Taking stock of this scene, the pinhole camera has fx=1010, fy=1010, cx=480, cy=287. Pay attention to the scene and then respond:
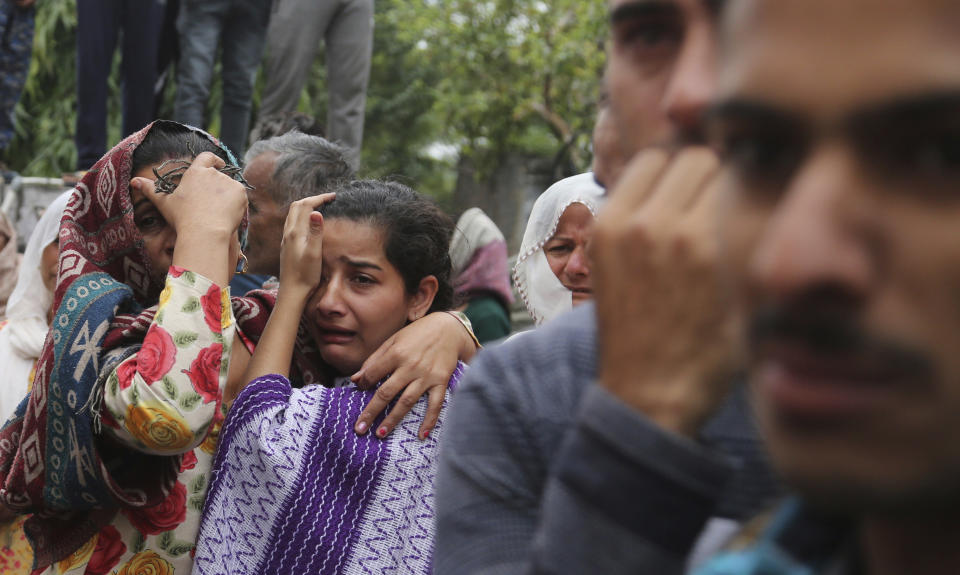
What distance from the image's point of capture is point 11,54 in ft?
21.7

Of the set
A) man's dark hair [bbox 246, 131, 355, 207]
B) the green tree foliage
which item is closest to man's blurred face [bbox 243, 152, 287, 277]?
man's dark hair [bbox 246, 131, 355, 207]

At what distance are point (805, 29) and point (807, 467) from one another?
299 millimetres

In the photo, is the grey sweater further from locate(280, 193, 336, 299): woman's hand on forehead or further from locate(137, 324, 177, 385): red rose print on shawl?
locate(280, 193, 336, 299): woman's hand on forehead

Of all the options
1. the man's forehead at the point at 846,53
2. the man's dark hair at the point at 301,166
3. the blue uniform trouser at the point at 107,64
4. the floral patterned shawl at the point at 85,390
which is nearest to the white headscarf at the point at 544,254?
the man's dark hair at the point at 301,166

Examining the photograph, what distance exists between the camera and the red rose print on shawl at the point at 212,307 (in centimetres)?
247

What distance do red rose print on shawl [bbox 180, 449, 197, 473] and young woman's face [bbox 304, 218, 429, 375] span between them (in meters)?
0.43

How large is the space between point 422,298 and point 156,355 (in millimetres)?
855

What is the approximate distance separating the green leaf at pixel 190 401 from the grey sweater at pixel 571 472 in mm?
1246

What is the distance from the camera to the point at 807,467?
659 mm

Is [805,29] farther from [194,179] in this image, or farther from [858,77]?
[194,179]

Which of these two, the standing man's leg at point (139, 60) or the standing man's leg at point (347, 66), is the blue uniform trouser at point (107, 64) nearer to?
the standing man's leg at point (139, 60)

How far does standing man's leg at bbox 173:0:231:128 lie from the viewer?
20.1 ft

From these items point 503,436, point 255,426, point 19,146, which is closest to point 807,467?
point 503,436

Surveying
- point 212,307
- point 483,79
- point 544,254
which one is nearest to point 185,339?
point 212,307
